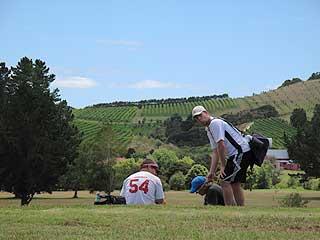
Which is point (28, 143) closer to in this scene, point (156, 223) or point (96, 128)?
point (156, 223)

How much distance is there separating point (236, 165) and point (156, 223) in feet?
8.27

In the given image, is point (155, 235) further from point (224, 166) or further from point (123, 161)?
point (123, 161)

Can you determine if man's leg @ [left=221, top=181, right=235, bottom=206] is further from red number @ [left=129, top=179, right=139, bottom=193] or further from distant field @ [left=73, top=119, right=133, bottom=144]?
distant field @ [left=73, top=119, right=133, bottom=144]

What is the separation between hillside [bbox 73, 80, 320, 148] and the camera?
12469cm

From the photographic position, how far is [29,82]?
50500mm

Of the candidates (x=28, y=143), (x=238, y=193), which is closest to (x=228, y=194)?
(x=238, y=193)

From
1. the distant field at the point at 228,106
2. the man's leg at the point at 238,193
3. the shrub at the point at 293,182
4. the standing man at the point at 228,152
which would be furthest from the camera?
the distant field at the point at 228,106

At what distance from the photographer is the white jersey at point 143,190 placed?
9820 mm

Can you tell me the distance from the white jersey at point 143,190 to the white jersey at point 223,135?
1.17m

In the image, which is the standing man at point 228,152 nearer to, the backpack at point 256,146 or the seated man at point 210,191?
the backpack at point 256,146

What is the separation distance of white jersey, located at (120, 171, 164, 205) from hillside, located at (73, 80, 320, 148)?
343 ft

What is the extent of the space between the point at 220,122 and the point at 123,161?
6417cm

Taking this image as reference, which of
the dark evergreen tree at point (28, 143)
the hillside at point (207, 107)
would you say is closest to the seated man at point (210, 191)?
the dark evergreen tree at point (28, 143)

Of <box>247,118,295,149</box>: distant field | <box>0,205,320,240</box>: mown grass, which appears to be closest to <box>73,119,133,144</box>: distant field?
<box>247,118,295,149</box>: distant field
